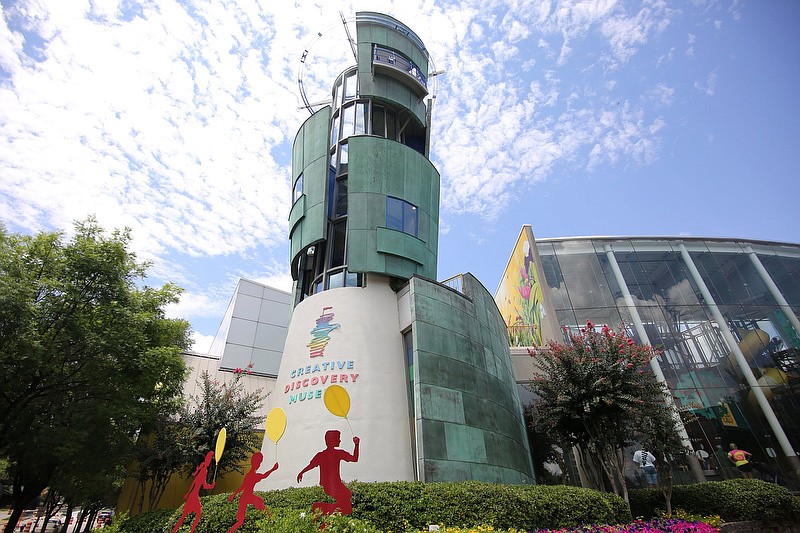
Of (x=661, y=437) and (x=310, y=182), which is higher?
(x=310, y=182)

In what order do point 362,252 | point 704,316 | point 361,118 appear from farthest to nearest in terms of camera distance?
1. point 704,316
2. point 361,118
3. point 362,252

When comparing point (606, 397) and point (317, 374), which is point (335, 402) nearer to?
point (317, 374)

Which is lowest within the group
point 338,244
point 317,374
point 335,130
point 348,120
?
point 317,374

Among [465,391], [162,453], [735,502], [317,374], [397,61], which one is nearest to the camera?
[735,502]

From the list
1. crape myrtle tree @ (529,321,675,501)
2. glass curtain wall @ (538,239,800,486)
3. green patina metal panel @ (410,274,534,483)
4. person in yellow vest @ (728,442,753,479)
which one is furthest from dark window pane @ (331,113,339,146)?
person in yellow vest @ (728,442,753,479)

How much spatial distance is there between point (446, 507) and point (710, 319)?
25035 millimetres

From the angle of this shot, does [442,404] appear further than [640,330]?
No

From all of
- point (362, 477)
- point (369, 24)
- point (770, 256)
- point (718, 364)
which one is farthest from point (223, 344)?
point (770, 256)

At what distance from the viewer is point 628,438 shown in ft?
47.5

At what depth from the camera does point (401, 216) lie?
1859 centimetres

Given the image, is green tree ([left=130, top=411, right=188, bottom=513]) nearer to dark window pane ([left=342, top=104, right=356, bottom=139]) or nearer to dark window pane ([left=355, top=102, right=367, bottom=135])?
dark window pane ([left=342, top=104, right=356, bottom=139])

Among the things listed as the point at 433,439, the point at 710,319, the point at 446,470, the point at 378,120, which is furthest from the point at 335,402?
the point at 710,319

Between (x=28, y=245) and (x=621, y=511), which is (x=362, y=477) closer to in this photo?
(x=621, y=511)

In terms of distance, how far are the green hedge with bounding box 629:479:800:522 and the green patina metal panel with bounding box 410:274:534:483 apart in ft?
17.0
